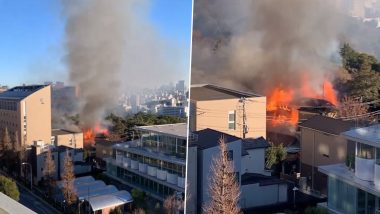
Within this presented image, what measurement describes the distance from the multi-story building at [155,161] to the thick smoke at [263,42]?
1.05 feet

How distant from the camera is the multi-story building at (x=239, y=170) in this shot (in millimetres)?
2188

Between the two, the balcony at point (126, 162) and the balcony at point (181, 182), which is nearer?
the balcony at point (181, 182)

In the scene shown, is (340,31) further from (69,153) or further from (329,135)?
(69,153)

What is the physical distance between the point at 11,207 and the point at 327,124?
198cm

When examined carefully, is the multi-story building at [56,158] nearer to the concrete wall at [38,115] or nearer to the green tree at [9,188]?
the concrete wall at [38,115]

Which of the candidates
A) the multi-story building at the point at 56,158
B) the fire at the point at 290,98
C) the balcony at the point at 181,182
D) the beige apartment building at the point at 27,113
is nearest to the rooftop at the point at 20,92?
the beige apartment building at the point at 27,113

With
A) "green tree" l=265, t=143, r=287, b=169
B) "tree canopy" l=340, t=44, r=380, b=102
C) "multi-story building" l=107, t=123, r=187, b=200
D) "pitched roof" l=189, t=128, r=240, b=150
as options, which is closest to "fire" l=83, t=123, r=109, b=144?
"multi-story building" l=107, t=123, r=187, b=200

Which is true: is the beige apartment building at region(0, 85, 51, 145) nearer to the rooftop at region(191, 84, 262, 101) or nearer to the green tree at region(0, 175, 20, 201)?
the green tree at region(0, 175, 20, 201)

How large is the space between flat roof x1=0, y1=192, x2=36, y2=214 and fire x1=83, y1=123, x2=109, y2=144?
20.5 inches

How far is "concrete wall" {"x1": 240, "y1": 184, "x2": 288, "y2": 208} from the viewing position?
2.15m

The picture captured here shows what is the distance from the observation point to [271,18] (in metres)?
2.16

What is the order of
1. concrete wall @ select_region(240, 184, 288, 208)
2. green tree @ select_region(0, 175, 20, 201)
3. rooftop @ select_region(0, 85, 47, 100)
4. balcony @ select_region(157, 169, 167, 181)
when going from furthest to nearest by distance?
green tree @ select_region(0, 175, 20, 201) → rooftop @ select_region(0, 85, 47, 100) → balcony @ select_region(157, 169, 167, 181) → concrete wall @ select_region(240, 184, 288, 208)

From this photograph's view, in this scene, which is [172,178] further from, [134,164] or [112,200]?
[112,200]

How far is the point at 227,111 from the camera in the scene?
7.20ft
